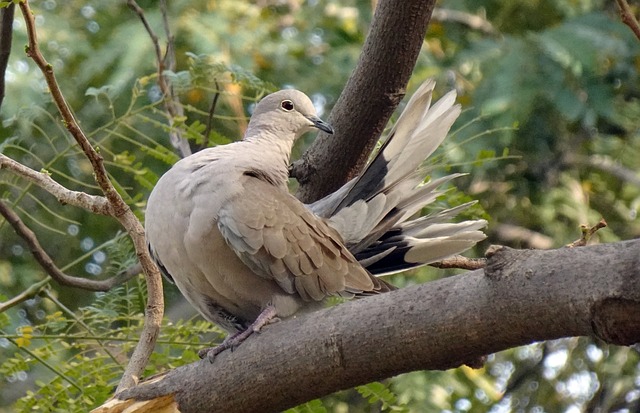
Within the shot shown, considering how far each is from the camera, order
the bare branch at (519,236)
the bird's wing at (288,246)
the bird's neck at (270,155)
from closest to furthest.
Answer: the bird's wing at (288,246) < the bird's neck at (270,155) < the bare branch at (519,236)

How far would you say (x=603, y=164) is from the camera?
6664 millimetres

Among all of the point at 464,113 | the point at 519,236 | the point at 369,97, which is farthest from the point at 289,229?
the point at 519,236

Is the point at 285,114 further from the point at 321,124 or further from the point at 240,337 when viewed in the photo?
the point at 240,337

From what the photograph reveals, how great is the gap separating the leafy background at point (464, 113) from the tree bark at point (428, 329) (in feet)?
6.92

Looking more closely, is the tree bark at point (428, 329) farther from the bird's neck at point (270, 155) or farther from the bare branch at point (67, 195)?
the bird's neck at point (270, 155)

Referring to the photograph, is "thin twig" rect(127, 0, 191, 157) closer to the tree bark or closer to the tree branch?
the tree branch

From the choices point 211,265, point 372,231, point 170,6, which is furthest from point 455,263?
point 170,6

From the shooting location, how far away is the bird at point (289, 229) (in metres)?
3.31

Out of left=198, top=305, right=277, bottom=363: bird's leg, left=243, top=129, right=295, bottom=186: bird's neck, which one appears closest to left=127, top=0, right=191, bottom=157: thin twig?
left=243, top=129, right=295, bottom=186: bird's neck

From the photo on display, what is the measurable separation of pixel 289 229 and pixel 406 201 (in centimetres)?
46

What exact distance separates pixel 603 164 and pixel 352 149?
348cm

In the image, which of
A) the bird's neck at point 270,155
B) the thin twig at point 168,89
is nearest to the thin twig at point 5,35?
the thin twig at point 168,89

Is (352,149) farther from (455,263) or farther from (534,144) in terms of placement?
(534,144)

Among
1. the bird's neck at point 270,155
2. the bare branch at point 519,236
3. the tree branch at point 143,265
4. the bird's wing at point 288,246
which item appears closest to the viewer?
the tree branch at point 143,265
